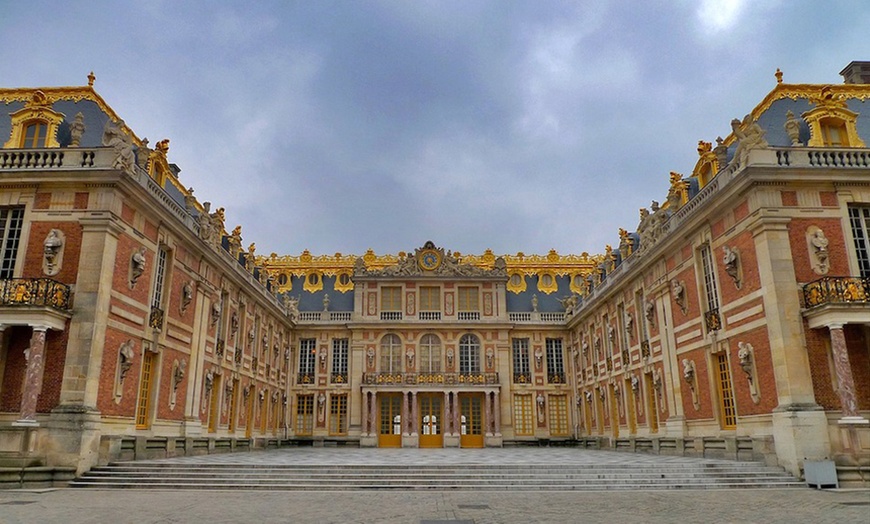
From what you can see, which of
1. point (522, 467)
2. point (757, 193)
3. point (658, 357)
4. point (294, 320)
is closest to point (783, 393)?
point (757, 193)

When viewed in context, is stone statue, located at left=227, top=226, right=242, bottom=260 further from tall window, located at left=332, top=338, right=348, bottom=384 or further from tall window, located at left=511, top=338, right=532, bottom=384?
tall window, located at left=511, top=338, right=532, bottom=384

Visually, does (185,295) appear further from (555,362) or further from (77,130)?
(555,362)

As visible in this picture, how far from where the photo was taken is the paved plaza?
31.1 feet

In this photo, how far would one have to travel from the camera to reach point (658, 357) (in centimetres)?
2334

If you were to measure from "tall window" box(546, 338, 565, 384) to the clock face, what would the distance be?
29.5ft

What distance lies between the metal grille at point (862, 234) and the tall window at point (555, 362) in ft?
77.4

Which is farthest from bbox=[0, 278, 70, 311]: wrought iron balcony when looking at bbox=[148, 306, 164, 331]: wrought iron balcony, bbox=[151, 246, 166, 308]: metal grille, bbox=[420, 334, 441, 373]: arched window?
bbox=[420, 334, 441, 373]: arched window

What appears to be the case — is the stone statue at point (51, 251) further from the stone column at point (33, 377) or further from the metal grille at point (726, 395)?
the metal grille at point (726, 395)

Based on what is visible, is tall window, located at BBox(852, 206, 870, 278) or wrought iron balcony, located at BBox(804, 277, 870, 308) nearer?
wrought iron balcony, located at BBox(804, 277, 870, 308)

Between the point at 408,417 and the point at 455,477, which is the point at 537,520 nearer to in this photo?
the point at 455,477

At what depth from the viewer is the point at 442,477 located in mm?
14977

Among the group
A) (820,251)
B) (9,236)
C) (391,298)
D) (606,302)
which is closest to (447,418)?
(391,298)

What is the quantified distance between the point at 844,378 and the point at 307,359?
30946 millimetres

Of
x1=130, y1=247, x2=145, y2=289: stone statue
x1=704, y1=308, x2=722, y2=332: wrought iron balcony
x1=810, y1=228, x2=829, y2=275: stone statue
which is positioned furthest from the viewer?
x1=704, y1=308, x2=722, y2=332: wrought iron balcony
